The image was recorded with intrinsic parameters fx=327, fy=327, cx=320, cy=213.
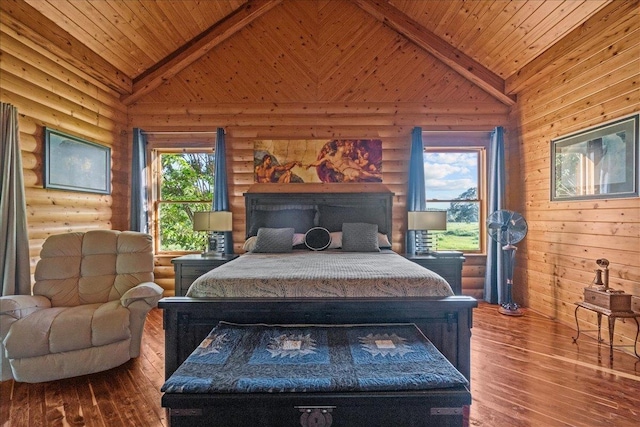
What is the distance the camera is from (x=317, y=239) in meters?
3.91

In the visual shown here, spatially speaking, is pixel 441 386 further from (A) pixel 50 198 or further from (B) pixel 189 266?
(A) pixel 50 198

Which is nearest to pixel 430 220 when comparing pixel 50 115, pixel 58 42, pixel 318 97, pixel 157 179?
pixel 318 97

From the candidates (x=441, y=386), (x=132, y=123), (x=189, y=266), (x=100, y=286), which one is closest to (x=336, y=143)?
(x=189, y=266)

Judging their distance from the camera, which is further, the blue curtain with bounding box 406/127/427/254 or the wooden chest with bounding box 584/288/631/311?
the blue curtain with bounding box 406/127/427/254

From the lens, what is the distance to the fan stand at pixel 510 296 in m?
3.94

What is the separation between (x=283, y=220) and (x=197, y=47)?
2.55 metres

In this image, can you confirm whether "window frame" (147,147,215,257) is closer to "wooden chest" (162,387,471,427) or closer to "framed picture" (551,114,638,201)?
"wooden chest" (162,387,471,427)

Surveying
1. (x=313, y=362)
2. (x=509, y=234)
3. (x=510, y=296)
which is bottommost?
(x=510, y=296)

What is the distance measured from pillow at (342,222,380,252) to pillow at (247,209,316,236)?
53 cm

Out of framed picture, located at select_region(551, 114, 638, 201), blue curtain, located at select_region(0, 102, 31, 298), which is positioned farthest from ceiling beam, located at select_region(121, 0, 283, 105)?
framed picture, located at select_region(551, 114, 638, 201)

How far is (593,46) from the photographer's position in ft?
10.6

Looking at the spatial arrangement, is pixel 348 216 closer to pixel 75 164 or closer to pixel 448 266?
pixel 448 266

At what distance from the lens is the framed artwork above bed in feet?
15.0

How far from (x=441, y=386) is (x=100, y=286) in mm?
2854
